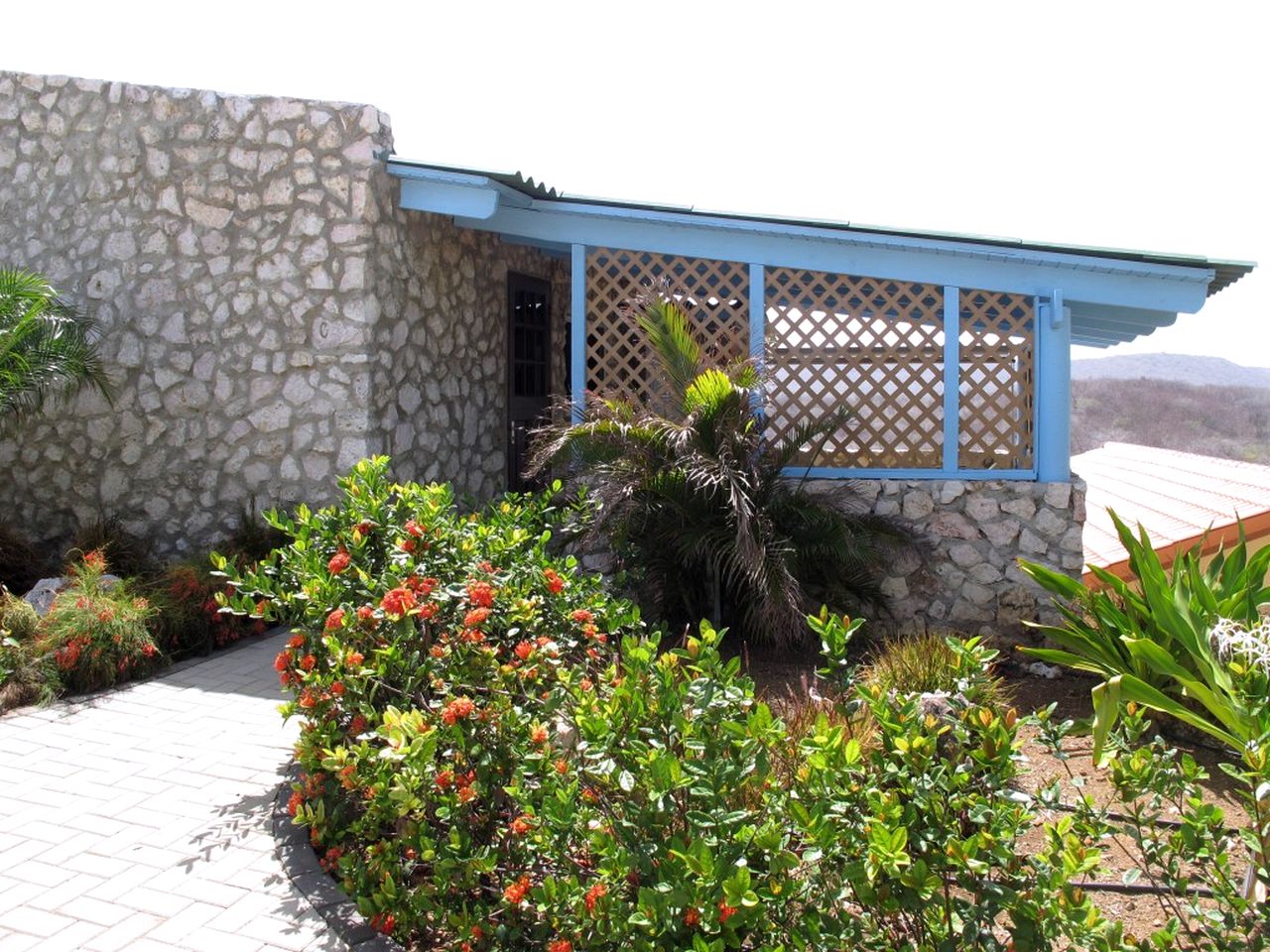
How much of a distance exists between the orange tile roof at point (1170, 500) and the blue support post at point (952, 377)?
4.53ft

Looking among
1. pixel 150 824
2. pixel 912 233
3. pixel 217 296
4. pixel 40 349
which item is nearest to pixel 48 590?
pixel 40 349

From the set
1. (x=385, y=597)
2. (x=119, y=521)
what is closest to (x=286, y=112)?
(x=119, y=521)

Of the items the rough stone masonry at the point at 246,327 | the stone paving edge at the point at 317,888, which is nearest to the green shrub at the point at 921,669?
the rough stone masonry at the point at 246,327

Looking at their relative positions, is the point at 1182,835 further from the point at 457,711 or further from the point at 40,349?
the point at 40,349

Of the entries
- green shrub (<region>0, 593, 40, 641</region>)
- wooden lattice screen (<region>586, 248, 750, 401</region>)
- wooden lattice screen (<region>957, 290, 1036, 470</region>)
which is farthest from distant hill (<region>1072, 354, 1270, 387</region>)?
green shrub (<region>0, 593, 40, 641</region>)

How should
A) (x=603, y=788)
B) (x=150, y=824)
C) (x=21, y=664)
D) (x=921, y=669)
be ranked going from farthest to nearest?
(x=21, y=664), (x=921, y=669), (x=150, y=824), (x=603, y=788)

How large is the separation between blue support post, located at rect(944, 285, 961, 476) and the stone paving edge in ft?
17.0

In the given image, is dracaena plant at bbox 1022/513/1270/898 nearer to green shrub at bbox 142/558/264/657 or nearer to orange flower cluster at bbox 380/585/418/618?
orange flower cluster at bbox 380/585/418/618

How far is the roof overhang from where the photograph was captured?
7.29 meters

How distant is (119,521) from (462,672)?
19.4 feet

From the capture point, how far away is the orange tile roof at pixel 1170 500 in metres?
8.22

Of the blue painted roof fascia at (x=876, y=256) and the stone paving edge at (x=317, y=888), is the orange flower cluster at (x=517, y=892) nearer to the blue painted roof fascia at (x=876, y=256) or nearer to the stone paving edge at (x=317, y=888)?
the stone paving edge at (x=317, y=888)

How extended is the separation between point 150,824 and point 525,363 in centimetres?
663

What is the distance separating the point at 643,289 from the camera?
8156 millimetres
